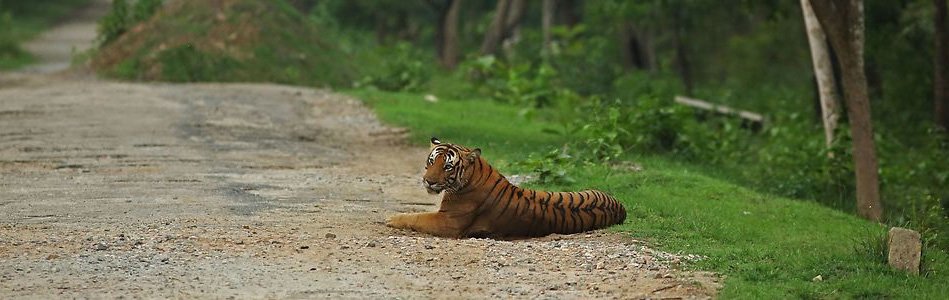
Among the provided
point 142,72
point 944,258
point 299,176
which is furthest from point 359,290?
point 142,72

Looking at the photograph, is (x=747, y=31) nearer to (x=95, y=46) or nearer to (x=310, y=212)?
(x=95, y=46)

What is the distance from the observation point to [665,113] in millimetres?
18141

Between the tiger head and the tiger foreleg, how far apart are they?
0.19m

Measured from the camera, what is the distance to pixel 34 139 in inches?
659

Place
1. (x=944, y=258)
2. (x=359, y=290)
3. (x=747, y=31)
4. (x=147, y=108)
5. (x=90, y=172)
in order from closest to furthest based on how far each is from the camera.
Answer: (x=359, y=290)
(x=944, y=258)
(x=90, y=172)
(x=147, y=108)
(x=747, y=31)

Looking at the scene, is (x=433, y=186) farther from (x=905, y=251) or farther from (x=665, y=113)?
(x=665, y=113)

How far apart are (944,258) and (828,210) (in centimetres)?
342

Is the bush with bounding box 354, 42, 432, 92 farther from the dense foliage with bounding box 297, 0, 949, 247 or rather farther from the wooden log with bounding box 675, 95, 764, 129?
the wooden log with bounding box 675, 95, 764, 129

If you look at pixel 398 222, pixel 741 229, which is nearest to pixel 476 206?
pixel 398 222

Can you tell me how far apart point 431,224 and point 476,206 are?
0.33m

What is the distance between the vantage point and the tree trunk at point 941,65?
21.0m

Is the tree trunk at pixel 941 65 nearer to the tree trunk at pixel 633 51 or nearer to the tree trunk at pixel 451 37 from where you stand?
the tree trunk at pixel 451 37

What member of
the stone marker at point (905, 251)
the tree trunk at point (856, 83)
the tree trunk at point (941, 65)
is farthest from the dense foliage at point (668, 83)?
the stone marker at point (905, 251)

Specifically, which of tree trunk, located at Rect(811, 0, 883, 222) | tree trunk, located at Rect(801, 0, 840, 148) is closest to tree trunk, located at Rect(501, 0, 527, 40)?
tree trunk, located at Rect(801, 0, 840, 148)
